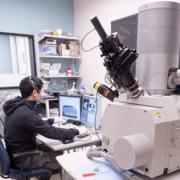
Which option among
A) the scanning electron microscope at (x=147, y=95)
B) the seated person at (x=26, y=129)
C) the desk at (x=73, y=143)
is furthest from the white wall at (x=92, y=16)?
the scanning electron microscope at (x=147, y=95)

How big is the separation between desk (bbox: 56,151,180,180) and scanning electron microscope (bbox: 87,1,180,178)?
0.20ft

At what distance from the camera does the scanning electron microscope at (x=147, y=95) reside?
0.95 meters

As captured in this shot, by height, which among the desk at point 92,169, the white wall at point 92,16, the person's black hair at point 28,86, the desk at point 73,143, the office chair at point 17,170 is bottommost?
the office chair at point 17,170

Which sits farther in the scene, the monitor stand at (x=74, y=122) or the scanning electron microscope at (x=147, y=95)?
the monitor stand at (x=74, y=122)

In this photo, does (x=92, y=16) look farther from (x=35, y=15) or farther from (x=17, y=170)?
(x=17, y=170)

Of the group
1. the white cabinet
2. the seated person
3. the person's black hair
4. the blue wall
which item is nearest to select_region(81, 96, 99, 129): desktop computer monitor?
the seated person

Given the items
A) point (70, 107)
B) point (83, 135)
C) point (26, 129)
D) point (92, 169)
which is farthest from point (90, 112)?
point (92, 169)

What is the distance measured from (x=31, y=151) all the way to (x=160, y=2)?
1583 mm

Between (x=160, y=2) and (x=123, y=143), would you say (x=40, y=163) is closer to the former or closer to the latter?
(x=123, y=143)

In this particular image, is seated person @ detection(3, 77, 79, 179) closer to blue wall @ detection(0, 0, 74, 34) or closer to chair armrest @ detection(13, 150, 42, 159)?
chair armrest @ detection(13, 150, 42, 159)

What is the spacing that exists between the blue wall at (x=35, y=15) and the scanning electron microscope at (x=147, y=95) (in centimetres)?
291

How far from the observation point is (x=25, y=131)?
6.21 ft

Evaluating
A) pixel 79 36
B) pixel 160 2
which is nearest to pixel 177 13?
pixel 160 2

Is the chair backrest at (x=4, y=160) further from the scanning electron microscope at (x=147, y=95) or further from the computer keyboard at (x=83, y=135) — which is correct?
the scanning electron microscope at (x=147, y=95)
